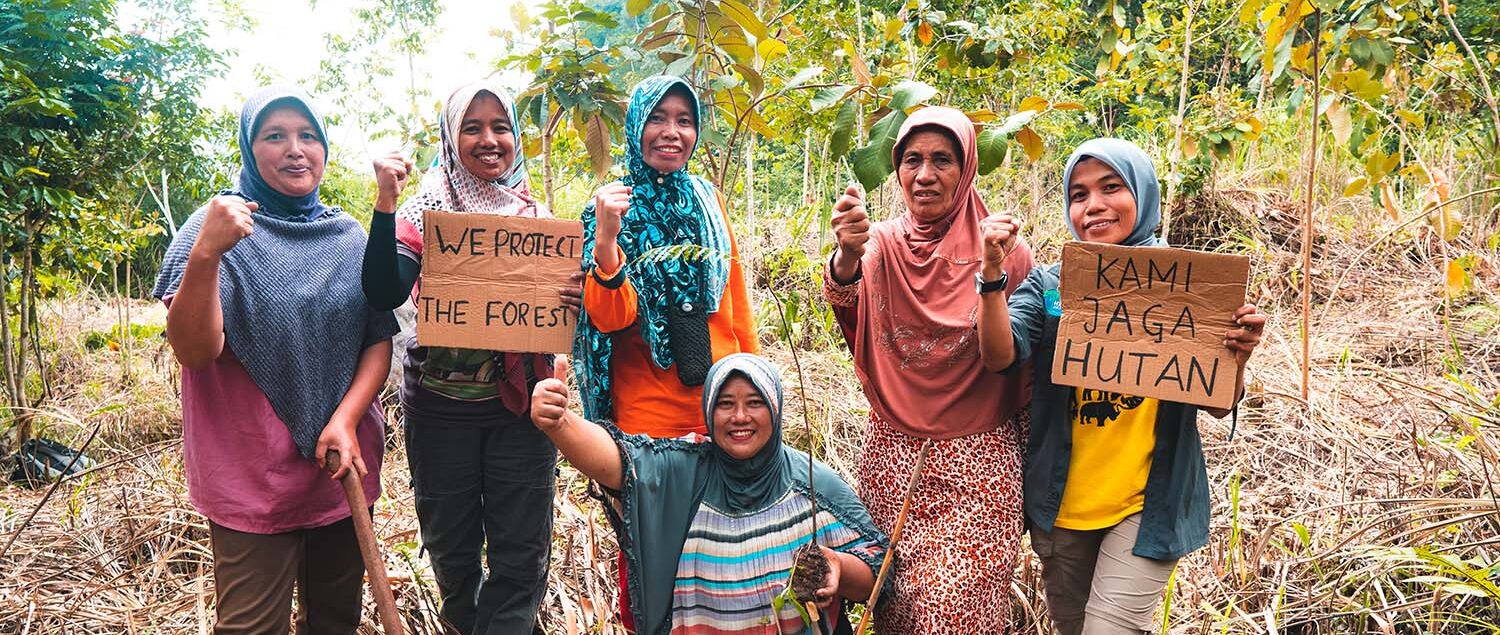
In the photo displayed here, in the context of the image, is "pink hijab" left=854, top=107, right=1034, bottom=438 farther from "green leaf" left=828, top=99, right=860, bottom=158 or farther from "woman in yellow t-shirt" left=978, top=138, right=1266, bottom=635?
"green leaf" left=828, top=99, right=860, bottom=158

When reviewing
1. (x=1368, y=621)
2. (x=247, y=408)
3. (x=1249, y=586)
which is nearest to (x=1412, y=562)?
(x=1368, y=621)

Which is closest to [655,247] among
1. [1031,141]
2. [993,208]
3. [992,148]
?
[992,148]

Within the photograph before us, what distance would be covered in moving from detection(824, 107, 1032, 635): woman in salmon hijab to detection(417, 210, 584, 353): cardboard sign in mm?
613

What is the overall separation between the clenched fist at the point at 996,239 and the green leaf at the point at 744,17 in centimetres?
133

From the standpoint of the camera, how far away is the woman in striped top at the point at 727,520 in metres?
1.96

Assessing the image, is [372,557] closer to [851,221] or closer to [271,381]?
[271,381]

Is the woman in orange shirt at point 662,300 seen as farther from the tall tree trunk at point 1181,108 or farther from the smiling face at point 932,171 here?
the tall tree trunk at point 1181,108

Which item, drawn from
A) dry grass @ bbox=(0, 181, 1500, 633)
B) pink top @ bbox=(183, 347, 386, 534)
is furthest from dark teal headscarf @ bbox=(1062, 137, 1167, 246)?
pink top @ bbox=(183, 347, 386, 534)

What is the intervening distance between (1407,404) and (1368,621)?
1370mm

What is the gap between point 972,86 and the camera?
4.83 metres

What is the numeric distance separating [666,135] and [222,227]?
1017 millimetres

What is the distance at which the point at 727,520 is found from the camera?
6.61 ft

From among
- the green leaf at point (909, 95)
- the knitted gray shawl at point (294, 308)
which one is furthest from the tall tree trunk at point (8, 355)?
the green leaf at point (909, 95)

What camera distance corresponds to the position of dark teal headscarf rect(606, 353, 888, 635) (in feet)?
6.54
